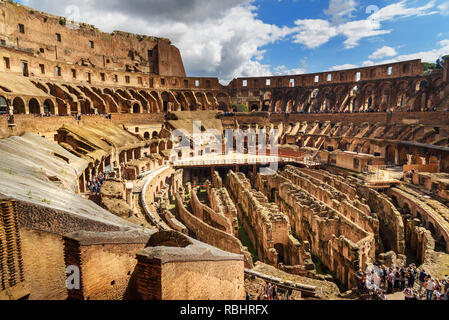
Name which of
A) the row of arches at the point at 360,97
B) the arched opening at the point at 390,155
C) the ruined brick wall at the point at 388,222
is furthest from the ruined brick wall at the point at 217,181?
the row of arches at the point at 360,97

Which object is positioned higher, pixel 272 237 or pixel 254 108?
pixel 254 108

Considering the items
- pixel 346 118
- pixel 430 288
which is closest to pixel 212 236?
pixel 430 288

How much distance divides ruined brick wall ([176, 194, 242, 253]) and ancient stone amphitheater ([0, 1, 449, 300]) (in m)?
0.11

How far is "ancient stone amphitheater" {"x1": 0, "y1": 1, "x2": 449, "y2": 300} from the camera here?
611cm

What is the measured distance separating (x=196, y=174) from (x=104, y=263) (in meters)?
26.7

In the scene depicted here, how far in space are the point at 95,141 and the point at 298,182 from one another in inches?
673

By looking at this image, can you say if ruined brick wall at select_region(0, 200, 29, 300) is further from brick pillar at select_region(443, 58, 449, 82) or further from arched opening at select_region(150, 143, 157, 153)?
brick pillar at select_region(443, 58, 449, 82)

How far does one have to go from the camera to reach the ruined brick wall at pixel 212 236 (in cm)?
1273

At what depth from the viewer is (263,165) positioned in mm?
33688

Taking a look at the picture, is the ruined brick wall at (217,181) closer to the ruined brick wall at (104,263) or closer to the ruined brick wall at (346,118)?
the ruined brick wall at (346,118)

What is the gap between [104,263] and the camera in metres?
6.06

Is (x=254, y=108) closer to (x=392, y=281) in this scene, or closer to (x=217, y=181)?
(x=217, y=181)

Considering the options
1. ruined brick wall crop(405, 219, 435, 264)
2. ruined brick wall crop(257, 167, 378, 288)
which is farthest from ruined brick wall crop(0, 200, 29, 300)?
ruined brick wall crop(405, 219, 435, 264)
